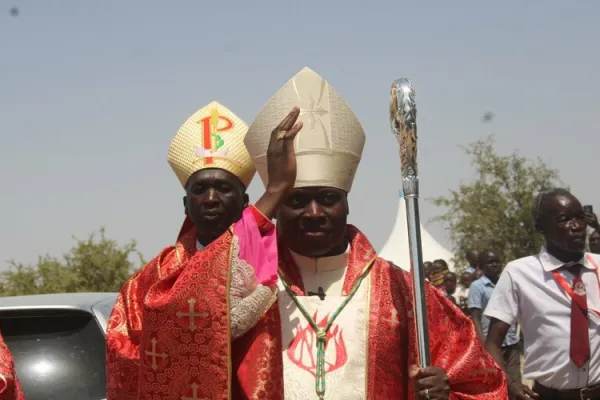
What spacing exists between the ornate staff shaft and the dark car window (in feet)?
6.98

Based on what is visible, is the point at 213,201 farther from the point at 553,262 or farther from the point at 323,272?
the point at 553,262

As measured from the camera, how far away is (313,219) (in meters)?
4.11

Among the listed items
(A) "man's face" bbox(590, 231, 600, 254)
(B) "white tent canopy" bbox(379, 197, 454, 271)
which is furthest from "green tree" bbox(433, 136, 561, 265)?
(A) "man's face" bbox(590, 231, 600, 254)

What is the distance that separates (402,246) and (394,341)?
22590 millimetres

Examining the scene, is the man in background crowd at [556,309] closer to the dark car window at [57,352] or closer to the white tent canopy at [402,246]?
the dark car window at [57,352]

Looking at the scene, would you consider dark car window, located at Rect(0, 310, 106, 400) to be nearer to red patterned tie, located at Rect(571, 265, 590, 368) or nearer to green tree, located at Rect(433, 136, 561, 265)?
red patterned tie, located at Rect(571, 265, 590, 368)

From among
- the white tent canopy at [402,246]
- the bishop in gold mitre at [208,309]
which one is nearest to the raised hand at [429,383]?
the bishop in gold mitre at [208,309]

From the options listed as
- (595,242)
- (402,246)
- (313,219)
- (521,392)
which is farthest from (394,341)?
(402,246)

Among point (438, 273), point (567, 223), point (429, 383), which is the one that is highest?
point (438, 273)

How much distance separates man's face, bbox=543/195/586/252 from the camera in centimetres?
612

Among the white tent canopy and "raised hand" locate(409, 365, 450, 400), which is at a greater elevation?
the white tent canopy

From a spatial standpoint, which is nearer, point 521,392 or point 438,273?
point 521,392

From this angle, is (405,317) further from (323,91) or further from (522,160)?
(522,160)

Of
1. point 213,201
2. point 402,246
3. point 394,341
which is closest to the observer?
point 394,341
